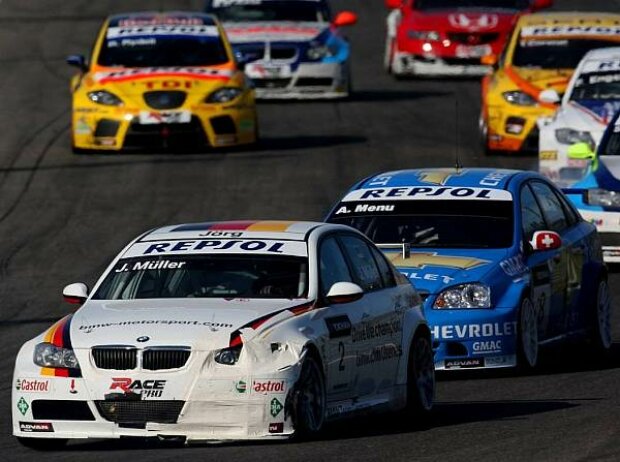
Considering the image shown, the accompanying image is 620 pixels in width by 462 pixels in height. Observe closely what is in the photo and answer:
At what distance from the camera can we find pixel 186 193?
22.3 m

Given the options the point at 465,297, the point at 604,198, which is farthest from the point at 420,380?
the point at 604,198

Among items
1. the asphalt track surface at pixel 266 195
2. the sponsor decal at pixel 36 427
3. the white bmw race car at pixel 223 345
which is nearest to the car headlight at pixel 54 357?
the white bmw race car at pixel 223 345

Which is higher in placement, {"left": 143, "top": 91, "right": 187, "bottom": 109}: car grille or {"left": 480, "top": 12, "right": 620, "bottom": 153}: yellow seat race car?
{"left": 143, "top": 91, "right": 187, "bottom": 109}: car grille

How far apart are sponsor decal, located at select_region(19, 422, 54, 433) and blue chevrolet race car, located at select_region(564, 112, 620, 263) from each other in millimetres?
8801

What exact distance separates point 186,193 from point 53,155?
2807 millimetres

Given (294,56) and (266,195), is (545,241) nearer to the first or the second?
(266,195)

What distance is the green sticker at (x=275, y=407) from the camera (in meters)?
9.77

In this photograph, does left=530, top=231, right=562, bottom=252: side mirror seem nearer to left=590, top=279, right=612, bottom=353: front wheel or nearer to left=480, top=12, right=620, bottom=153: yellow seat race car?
left=590, top=279, right=612, bottom=353: front wheel

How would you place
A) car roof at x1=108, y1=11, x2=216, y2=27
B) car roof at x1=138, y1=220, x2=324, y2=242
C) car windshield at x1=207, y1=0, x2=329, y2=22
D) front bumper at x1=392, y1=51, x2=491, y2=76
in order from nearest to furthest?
car roof at x1=138, y1=220, x2=324, y2=242 → car roof at x1=108, y1=11, x2=216, y2=27 → car windshield at x1=207, y1=0, x2=329, y2=22 → front bumper at x1=392, y1=51, x2=491, y2=76

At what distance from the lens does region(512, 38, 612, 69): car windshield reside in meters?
25.5

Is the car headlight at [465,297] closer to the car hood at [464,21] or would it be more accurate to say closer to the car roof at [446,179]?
the car roof at [446,179]

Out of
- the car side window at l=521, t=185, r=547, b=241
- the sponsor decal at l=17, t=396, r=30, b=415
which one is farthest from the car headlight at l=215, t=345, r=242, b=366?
the car side window at l=521, t=185, r=547, b=241

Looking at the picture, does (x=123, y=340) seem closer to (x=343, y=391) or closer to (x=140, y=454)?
(x=140, y=454)

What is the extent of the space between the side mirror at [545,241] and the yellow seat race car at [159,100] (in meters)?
10.8
